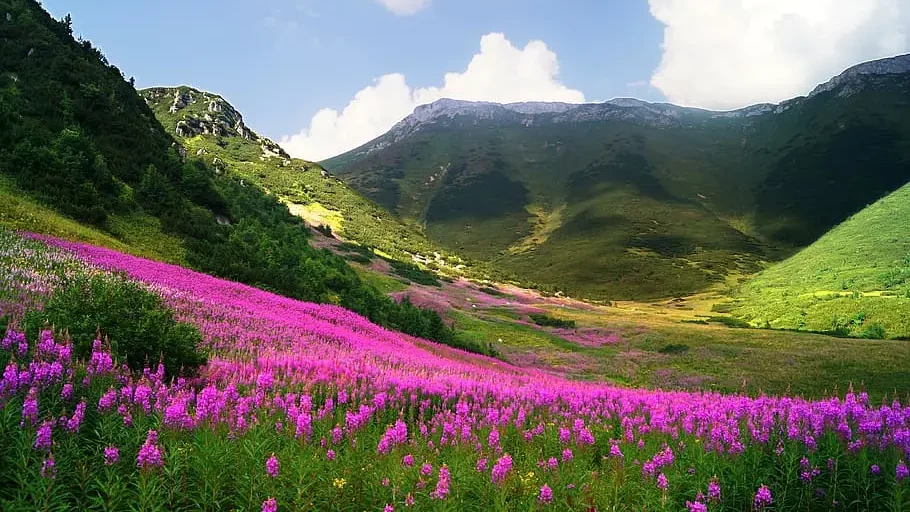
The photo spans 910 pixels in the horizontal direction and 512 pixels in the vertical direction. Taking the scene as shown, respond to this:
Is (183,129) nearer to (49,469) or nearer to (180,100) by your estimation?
(180,100)

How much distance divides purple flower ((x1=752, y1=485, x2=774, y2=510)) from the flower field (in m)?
0.01

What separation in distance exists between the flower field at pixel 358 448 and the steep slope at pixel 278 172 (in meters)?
66.9

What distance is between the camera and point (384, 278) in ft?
168

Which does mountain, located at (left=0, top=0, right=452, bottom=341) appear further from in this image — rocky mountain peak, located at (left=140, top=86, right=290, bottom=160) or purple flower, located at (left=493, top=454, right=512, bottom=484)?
rocky mountain peak, located at (left=140, top=86, right=290, bottom=160)

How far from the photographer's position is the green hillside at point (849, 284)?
4425cm

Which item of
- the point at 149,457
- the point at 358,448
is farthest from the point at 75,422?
the point at 358,448

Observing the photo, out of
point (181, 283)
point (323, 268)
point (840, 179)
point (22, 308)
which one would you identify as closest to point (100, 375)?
point (22, 308)

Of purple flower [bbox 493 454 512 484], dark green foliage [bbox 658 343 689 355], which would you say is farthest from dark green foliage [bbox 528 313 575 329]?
purple flower [bbox 493 454 512 484]

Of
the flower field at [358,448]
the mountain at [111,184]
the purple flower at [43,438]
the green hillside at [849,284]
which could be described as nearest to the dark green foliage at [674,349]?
the mountain at [111,184]

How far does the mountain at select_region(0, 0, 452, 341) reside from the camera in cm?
1925

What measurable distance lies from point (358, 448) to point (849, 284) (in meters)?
83.3

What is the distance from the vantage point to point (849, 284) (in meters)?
67.2

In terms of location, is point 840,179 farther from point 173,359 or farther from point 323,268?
point 173,359

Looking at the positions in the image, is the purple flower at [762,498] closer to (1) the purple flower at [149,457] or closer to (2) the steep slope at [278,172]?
(1) the purple flower at [149,457]
